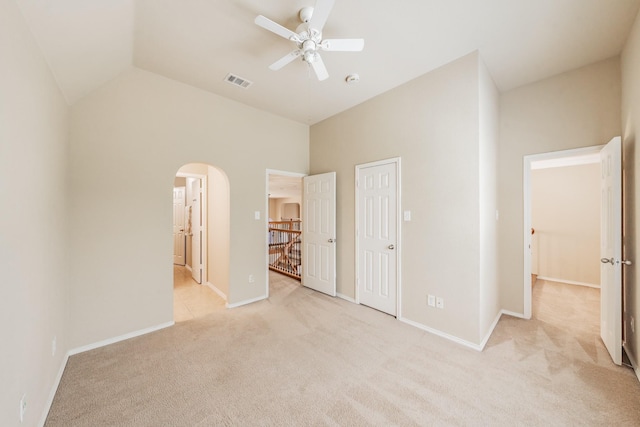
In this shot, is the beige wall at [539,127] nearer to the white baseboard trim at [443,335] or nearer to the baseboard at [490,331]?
the baseboard at [490,331]

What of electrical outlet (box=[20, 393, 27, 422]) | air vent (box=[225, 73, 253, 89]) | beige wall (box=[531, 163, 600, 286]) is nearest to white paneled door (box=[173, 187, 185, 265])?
air vent (box=[225, 73, 253, 89])

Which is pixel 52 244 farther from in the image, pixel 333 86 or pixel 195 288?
pixel 333 86

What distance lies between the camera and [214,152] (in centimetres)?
340

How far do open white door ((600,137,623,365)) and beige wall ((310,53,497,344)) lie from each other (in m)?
0.93

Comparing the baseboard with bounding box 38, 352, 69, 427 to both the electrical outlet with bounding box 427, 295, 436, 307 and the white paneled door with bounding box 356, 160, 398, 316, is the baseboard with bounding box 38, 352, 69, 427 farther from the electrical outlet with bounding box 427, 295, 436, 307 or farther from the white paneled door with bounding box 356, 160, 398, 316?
the electrical outlet with bounding box 427, 295, 436, 307

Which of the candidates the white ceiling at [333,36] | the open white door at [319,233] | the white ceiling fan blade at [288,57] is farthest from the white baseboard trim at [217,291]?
the white ceiling fan blade at [288,57]

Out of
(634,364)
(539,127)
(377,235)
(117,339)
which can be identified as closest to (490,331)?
(634,364)

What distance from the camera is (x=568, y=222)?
15.2 feet

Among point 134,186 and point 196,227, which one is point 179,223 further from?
point 134,186

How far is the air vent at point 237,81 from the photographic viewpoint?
2.99 m

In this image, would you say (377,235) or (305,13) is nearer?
(305,13)

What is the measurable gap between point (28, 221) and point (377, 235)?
3.25m

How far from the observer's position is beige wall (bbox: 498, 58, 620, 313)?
8.70 ft

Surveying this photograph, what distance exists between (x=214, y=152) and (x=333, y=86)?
1867mm
